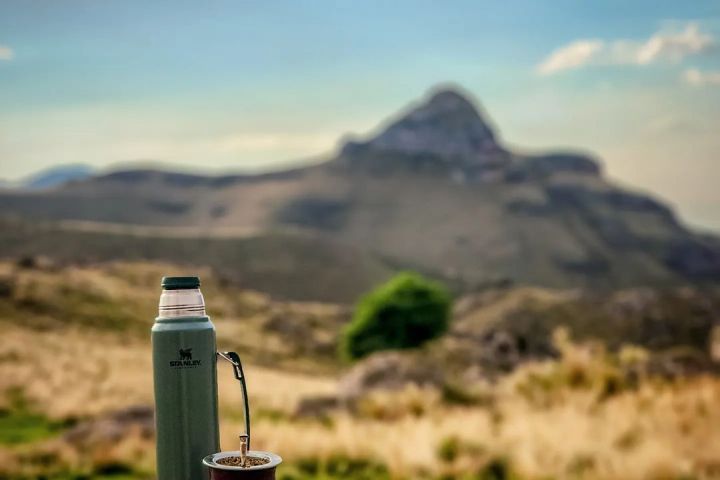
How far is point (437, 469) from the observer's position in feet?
32.6

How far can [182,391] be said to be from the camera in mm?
3117

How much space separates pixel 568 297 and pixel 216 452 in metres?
59.5

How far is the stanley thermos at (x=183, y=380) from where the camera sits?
311 cm

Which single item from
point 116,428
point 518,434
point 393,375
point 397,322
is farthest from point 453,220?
point 518,434

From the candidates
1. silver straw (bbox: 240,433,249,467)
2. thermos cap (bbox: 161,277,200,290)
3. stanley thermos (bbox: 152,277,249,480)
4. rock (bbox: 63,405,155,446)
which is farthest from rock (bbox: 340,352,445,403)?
silver straw (bbox: 240,433,249,467)

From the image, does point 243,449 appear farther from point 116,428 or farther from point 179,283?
point 116,428

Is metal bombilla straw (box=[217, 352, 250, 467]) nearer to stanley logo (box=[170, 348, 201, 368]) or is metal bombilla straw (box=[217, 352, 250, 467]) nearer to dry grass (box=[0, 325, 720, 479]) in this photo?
stanley logo (box=[170, 348, 201, 368])

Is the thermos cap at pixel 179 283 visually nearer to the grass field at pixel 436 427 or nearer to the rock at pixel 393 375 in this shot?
the grass field at pixel 436 427

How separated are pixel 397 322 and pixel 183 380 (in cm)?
4249

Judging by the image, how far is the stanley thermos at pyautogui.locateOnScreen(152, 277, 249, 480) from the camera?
3.11 meters

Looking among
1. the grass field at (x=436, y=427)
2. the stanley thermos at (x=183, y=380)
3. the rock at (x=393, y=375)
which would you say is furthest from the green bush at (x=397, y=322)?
the stanley thermos at (x=183, y=380)

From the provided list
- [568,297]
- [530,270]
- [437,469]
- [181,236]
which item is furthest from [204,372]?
[530,270]

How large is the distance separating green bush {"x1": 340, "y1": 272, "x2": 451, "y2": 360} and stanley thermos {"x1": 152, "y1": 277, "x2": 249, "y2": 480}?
4094cm

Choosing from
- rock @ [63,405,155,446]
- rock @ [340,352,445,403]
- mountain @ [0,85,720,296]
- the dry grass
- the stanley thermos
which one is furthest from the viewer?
mountain @ [0,85,720,296]
